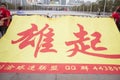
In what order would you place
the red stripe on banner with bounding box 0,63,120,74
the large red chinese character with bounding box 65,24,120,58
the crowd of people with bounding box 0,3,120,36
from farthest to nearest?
the crowd of people with bounding box 0,3,120,36, the large red chinese character with bounding box 65,24,120,58, the red stripe on banner with bounding box 0,63,120,74

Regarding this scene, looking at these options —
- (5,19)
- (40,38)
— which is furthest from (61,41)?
(5,19)

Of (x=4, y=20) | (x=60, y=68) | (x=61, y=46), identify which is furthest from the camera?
(x=4, y=20)

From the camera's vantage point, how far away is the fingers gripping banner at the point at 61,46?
4.80 meters

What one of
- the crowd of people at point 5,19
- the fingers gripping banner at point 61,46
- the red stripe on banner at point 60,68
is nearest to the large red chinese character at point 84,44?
the fingers gripping banner at point 61,46

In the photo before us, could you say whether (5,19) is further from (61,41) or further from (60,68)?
(60,68)

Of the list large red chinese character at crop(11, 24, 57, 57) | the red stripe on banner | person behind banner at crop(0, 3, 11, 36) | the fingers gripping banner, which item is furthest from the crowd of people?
the red stripe on banner

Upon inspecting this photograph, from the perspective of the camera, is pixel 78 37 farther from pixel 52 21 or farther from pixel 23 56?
pixel 23 56

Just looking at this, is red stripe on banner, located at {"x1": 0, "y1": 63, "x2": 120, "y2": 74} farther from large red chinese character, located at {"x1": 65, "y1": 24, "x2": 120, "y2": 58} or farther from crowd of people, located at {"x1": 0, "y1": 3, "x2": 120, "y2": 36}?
crowd of people, located at {"x1": 0, "y1": 3, "x2": 120, "y2": 36}

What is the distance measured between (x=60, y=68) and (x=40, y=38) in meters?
1.04

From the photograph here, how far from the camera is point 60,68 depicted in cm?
472

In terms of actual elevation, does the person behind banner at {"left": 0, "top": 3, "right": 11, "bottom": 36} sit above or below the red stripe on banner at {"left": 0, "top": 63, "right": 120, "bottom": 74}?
above

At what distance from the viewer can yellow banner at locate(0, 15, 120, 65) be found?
199 inches

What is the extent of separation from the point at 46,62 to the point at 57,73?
1.45 feet

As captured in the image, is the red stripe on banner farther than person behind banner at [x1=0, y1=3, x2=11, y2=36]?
No
